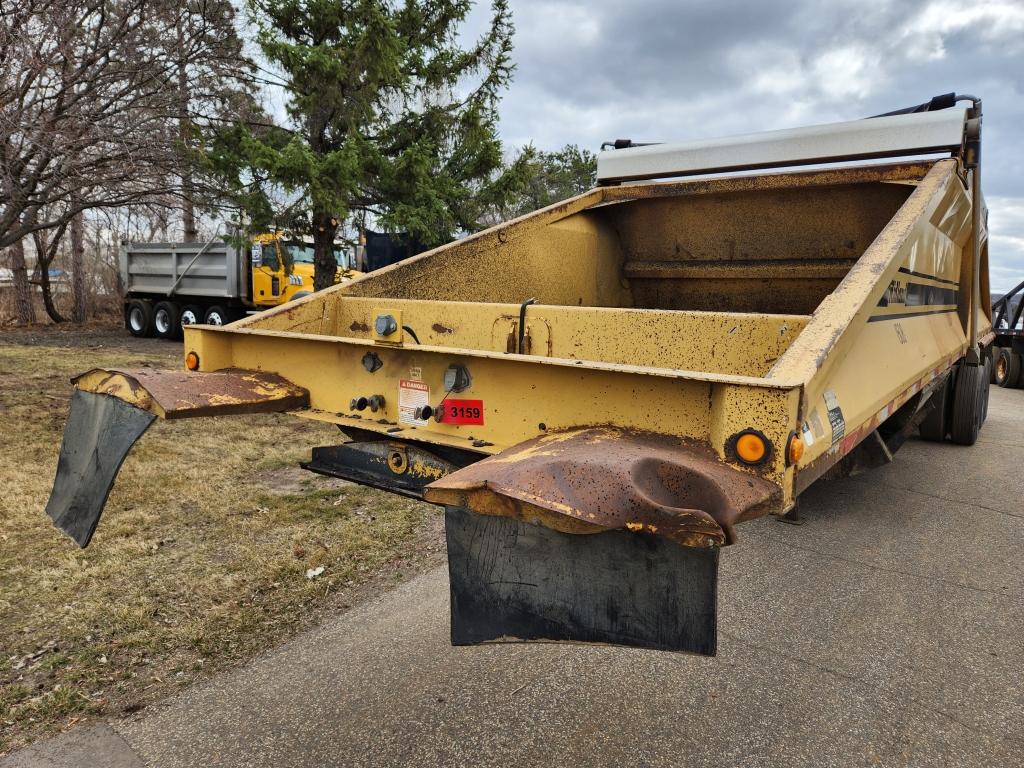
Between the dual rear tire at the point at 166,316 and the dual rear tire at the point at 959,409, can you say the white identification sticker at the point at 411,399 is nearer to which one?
the dual rear tire at the point at 959,409

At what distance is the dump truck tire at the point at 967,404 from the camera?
5.82 metres

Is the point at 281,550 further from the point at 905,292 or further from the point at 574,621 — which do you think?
the point at 905,292

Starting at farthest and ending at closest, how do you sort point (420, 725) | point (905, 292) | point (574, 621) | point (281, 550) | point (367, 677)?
point (281, 550) < point (905, 292) < point (367, 677) < point (420, 725) < point (574, 621)

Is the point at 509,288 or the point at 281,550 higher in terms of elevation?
the point at 509,288

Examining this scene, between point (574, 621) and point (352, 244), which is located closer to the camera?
point (574, 621)

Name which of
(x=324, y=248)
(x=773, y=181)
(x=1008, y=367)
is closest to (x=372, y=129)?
(x=324, y=248)

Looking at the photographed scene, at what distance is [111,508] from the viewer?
3861mm

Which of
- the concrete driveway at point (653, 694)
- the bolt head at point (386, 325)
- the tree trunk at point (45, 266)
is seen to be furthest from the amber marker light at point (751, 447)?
the tree trunk at point (45, 266)

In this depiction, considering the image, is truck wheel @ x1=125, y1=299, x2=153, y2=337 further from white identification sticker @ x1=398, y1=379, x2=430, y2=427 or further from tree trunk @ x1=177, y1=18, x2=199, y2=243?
white identification sticker @ x1=398, y1=379, x2=430, y2=427

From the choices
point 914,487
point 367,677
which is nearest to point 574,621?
point 367,677

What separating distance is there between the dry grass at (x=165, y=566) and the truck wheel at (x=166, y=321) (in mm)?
10513

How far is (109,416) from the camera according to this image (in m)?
2.33

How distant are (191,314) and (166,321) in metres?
0.83

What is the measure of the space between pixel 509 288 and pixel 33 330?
1512cm
